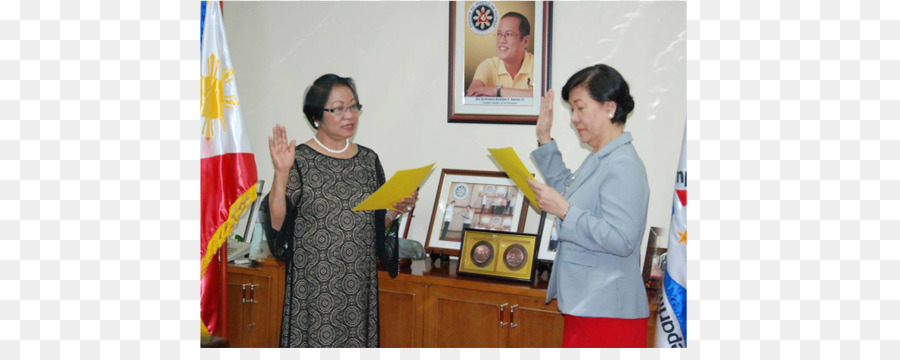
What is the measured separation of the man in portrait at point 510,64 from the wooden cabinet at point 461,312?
831mm

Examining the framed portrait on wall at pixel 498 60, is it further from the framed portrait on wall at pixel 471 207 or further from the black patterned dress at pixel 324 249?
the black patterned dress at pixel 324 249

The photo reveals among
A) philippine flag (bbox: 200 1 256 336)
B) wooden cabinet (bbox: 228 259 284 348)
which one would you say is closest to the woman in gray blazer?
philippine flag (bbox: 200 1 256 336)

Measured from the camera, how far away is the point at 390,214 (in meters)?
2.75

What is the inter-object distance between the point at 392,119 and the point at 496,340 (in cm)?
122

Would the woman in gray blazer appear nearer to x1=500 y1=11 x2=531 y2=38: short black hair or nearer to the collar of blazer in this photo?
the collar of blazer

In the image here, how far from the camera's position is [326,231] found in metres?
2.55

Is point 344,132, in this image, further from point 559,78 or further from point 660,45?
point 660,45

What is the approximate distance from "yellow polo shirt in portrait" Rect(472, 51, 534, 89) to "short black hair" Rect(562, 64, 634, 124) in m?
1.05

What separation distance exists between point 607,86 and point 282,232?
1210 mm

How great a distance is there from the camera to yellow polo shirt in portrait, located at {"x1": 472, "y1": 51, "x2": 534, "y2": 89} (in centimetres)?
319

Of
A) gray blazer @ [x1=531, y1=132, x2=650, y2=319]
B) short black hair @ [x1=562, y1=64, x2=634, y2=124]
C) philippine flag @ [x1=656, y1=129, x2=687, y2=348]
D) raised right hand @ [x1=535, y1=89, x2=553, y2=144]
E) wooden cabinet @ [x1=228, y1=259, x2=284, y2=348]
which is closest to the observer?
gray blazer @ [x1=531, y1=132, x2=650, y2=319]

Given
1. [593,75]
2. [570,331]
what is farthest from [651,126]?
[570,331]

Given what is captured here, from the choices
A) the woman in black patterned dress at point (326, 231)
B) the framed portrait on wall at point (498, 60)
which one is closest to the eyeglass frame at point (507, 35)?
the framed portrait on wall at point (498, 60)

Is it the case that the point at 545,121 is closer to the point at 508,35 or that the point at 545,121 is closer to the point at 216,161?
the point at 508,35
